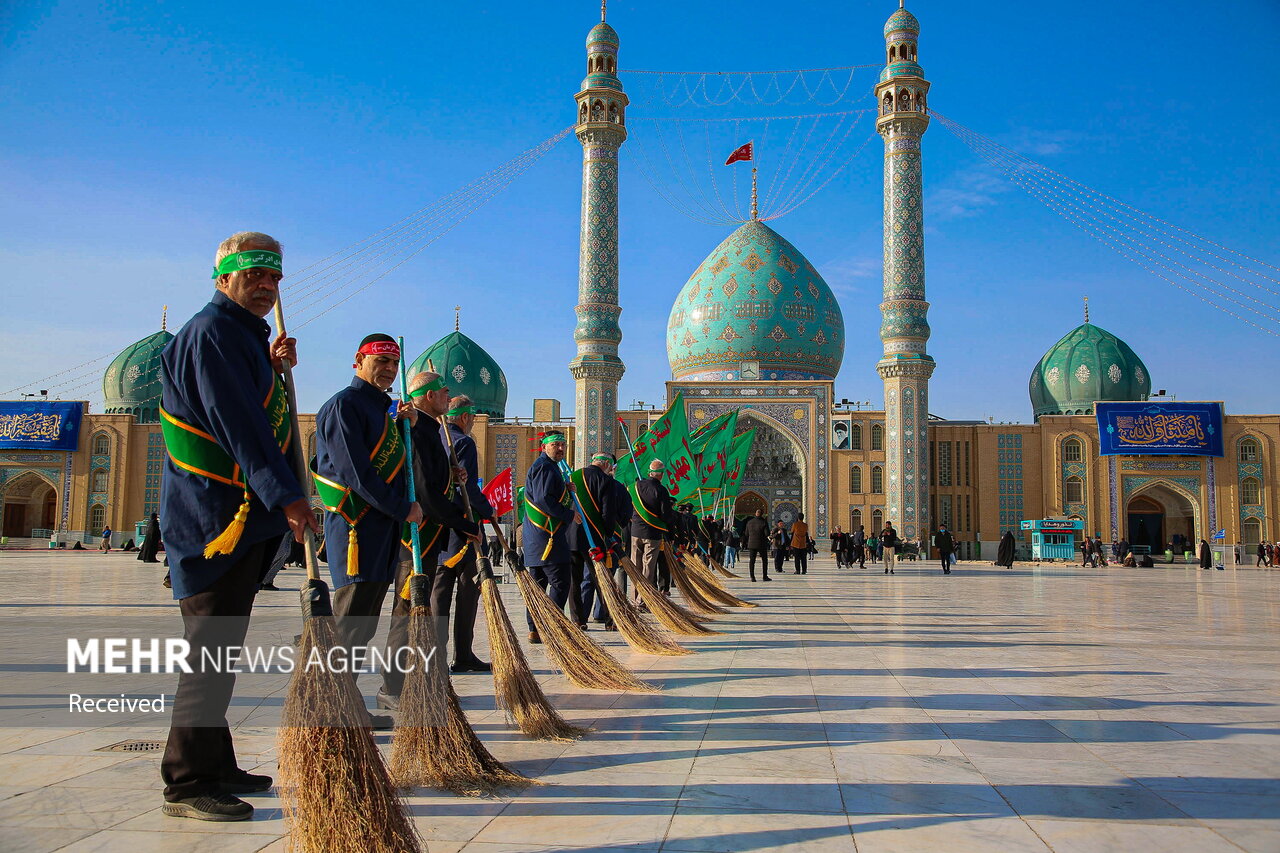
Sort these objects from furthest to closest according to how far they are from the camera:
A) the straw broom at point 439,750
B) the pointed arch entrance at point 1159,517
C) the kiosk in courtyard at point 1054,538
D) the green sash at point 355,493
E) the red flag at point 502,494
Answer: the pointed arch entrance at point 1159,517 → the kiosk in courtyard at point 1054,538 → the red flag at point 502,494 → the green sash at point 355,493 → the straw broom at point 439,750

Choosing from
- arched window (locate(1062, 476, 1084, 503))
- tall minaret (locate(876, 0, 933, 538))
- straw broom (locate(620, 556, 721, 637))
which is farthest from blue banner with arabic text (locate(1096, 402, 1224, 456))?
straw broom (locate(620, 556, 721, 637))

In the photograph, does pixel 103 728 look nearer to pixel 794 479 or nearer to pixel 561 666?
pixel 561 666

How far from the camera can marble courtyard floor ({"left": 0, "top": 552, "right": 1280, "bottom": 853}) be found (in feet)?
8.13

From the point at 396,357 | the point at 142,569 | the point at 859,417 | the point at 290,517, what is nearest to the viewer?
the point at 290,517

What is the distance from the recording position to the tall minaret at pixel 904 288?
28.3 metres

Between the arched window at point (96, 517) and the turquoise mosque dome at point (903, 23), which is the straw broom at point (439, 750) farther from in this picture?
the arched window at point (96, 517)

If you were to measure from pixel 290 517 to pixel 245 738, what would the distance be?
1.30 meters

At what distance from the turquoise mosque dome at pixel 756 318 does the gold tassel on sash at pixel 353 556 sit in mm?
30421

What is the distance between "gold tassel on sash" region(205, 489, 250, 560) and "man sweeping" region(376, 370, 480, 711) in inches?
48.4

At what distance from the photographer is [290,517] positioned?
8.51 ft

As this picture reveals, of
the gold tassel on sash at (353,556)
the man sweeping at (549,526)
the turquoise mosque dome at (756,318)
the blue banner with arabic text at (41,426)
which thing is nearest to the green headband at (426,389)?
the gold tassel on sash at (353,556)

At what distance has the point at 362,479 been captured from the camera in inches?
138

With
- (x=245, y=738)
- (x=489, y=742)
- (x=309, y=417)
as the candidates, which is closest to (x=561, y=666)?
(x=489, y=742)

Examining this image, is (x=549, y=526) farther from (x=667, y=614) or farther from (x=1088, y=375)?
(x=1088, y=375)
